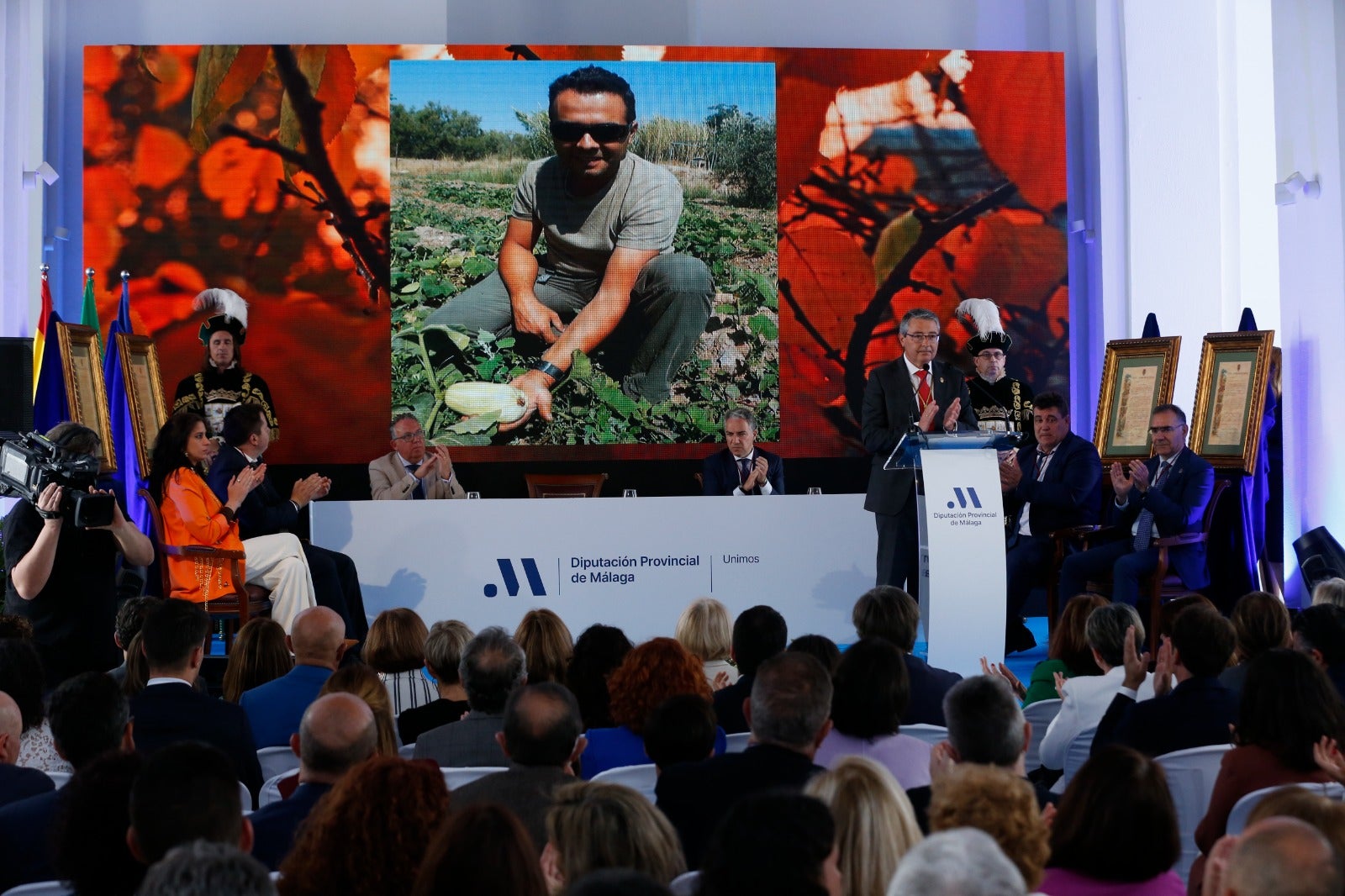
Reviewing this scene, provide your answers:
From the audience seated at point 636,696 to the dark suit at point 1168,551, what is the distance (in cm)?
376

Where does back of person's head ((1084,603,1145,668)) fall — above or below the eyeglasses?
below

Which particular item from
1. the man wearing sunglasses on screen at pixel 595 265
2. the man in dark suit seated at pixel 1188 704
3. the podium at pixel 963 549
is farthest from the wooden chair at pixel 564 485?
the man in dark suit seated at pixel 1188 704

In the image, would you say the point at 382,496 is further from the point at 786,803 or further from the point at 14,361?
the point at 786,803

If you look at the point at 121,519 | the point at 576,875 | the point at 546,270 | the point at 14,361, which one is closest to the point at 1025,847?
the point at 576,875

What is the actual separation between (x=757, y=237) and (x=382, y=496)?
298 centimetres

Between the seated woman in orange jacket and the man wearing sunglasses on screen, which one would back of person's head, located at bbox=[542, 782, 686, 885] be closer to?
the seated woman in orange jacket

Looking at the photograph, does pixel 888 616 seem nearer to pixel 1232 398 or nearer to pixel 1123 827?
pixel 1123 827

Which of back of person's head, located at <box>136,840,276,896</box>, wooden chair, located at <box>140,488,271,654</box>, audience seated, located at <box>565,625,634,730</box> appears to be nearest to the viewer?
back of person's head, located at <box>136,840,276,896</box>

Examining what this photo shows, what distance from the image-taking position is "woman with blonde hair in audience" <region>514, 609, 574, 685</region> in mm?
3826

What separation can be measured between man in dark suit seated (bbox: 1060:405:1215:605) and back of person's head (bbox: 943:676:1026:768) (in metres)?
4.01

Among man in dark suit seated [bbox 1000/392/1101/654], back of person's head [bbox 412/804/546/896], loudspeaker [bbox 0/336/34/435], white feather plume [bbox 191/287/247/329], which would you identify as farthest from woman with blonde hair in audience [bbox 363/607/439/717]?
white feather plume [bbox 191/287/247/329]

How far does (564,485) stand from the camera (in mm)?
8141

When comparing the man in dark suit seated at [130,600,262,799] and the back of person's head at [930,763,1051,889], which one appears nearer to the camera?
the back of person's head at [930,763,1051,889]

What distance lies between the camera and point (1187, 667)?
3227 millimetres
